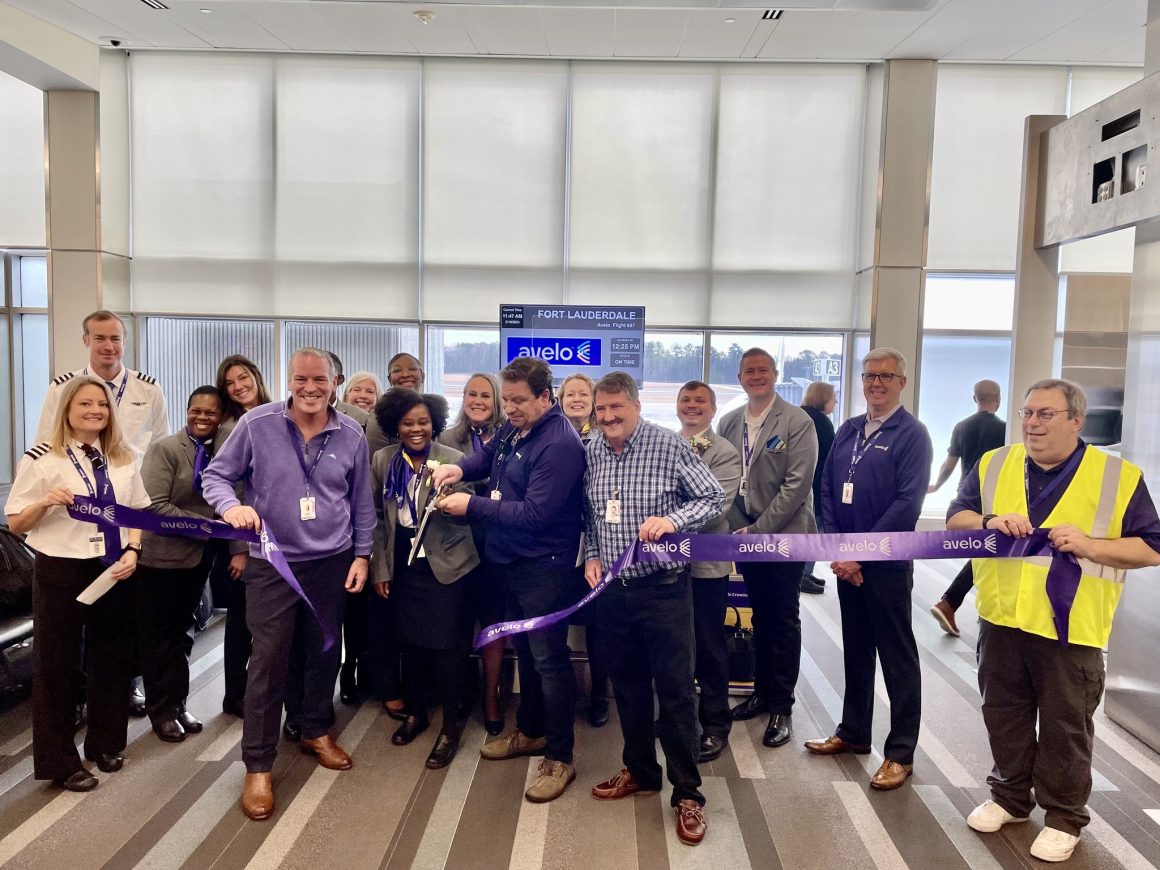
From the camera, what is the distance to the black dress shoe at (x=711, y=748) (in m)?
3.75

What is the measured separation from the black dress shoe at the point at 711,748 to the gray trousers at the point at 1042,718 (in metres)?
1.16

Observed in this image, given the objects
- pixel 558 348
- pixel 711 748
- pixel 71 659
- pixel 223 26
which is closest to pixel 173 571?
pixel 71 659

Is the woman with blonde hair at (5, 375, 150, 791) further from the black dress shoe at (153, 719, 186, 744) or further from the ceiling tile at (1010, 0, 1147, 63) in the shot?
the ceiling tile at (1010, 0, 1147, 63)

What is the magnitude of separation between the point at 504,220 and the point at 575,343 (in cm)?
212

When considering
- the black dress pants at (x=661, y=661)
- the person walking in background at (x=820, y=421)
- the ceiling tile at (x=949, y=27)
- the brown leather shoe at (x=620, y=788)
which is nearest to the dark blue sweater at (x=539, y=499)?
the black dress pants at (x=661, y=661)

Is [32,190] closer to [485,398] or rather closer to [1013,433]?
[485,398]

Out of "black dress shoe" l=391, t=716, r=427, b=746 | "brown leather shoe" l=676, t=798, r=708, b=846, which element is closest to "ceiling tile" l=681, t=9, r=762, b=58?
"black dress shoe" l=391, t=716, r=427, b=746

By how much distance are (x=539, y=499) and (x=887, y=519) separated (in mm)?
1547

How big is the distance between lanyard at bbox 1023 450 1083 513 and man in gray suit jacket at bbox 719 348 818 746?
1.00 m

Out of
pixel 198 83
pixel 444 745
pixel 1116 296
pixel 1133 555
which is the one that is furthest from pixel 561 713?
pixel 198 83

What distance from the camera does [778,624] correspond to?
4012 mm

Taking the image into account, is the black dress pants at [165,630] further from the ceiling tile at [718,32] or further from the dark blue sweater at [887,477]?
the ceiling tile at [718,32]

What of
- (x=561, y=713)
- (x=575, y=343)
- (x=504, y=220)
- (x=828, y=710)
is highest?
(x=504, y=220)

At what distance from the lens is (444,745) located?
146 inches
